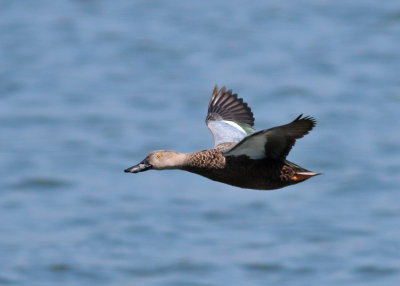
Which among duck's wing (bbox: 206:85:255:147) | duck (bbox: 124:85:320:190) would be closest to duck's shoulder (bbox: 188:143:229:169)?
duck (bbox: 124:85:320:190)

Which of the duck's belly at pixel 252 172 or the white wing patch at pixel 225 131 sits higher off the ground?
the white wing patch at pixel 225 131

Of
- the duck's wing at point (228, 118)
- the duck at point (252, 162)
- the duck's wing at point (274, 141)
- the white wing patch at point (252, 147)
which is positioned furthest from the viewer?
the duck's wing at point (228, 118)

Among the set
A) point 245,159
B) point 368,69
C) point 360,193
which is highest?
point 368,69

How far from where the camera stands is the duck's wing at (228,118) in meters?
10.2

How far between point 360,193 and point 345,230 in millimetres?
1143

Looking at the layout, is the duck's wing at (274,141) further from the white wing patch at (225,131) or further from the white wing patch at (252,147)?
the white wing patch at (225,131)

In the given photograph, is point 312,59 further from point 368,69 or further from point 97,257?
point 97,257

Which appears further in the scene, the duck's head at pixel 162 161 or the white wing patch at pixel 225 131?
the white wing patch at pixel 225 131

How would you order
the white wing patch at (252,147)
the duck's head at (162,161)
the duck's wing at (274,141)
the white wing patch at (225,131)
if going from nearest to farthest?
the duck's wing at (274,141) → the white wing patch at (252,147) → the duck's head at (162,161) → the white wing patch at (225,131)

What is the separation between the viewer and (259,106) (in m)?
22.5

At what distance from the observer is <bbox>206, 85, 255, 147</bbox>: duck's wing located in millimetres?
10250

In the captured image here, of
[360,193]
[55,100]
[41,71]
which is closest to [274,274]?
[360,193]

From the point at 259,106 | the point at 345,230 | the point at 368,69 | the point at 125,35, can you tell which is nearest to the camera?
the point at 345,230

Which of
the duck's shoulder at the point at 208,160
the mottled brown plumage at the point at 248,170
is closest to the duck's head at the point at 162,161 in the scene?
the duck's shoulder at the point at 208,160
